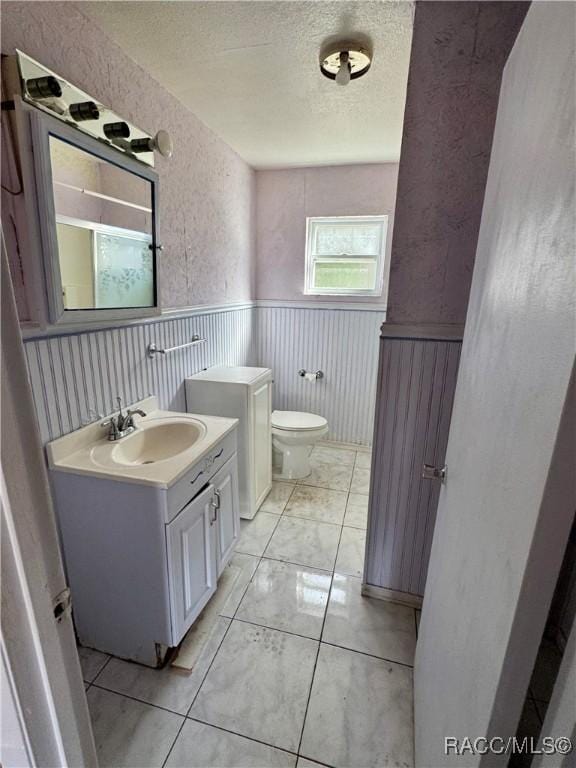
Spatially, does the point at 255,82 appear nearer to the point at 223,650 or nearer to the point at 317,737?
the point at 223,650

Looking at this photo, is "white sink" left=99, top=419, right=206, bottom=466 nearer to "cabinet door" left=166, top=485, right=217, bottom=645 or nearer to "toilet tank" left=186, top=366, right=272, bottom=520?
"cabinet door" left=166, top=485, right=217, bottom=645

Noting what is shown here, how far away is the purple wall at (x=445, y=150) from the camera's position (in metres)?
1.18

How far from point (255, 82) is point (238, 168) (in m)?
0.99

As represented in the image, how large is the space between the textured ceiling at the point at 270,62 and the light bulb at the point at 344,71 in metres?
0.09

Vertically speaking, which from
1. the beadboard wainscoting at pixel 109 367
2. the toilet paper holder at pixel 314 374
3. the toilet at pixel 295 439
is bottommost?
the toilet at pixel 295 439

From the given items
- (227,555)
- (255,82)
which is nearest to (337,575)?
(227,555)

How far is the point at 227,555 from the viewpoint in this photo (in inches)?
68.8

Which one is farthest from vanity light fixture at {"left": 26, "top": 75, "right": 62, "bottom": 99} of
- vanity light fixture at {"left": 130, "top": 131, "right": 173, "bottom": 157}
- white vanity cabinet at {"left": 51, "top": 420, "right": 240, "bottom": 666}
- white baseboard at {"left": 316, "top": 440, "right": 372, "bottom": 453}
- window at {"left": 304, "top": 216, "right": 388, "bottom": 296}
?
white baseboard at {"left": 316, "top": 440, "right": 372, "bottom": 453}

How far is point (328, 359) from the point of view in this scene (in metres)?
3.13

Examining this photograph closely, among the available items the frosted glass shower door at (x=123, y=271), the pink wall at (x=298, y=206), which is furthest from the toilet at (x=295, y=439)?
the frosted glass shower door at (x=123, y=271)

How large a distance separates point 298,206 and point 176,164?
1291mm

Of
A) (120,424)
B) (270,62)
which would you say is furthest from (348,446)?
(270,62)

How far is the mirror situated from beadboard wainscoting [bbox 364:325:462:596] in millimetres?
1144

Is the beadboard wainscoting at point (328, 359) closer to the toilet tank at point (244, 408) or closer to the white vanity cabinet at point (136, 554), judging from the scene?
the toilet tank at point (244, 408)
